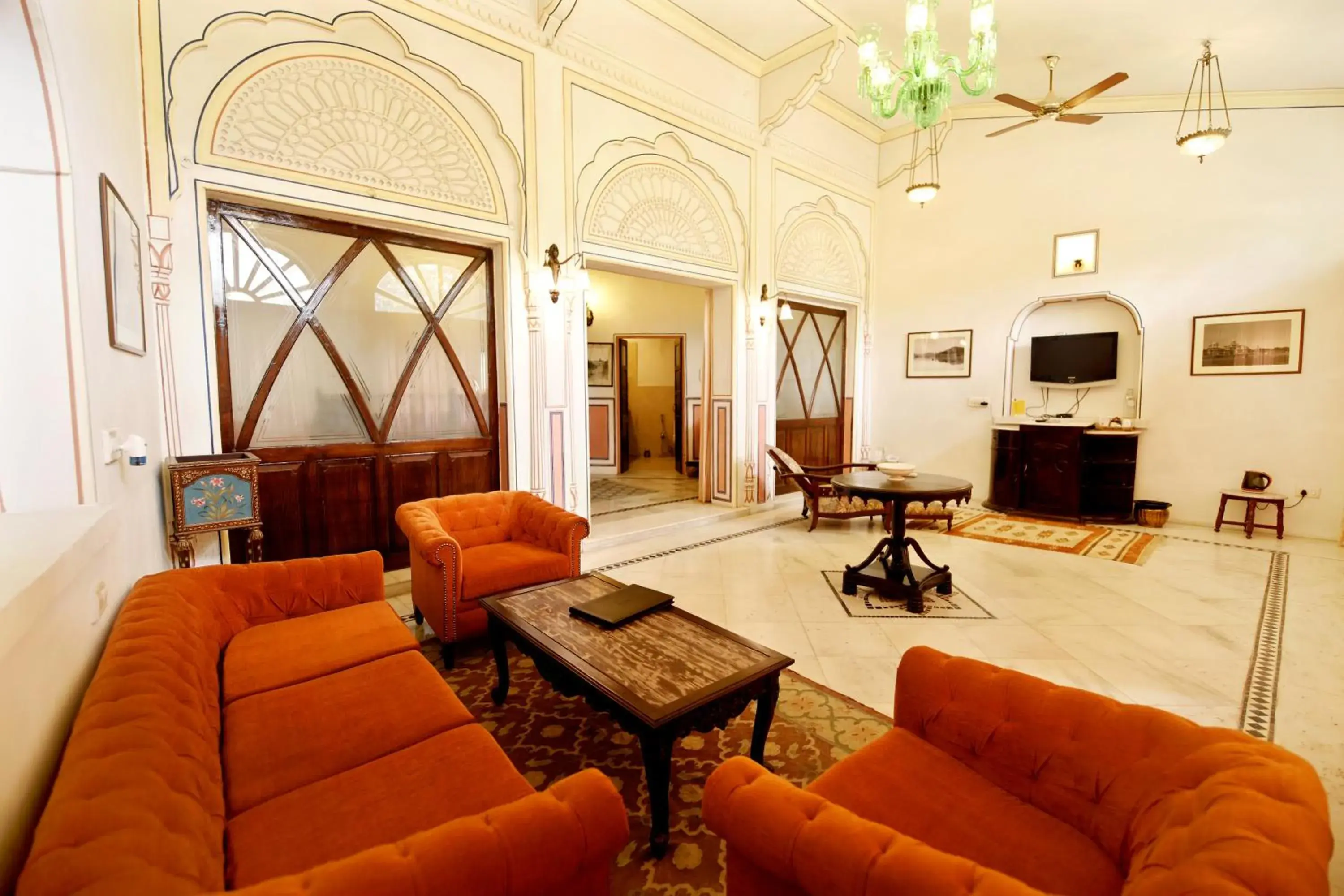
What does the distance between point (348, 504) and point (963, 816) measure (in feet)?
13.2

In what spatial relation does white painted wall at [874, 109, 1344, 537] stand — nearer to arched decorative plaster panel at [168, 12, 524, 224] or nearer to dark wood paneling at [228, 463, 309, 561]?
arched decorative plaster panel at [168, 12, 524, 224]

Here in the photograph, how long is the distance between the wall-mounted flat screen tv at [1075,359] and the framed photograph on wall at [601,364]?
19.3 ft

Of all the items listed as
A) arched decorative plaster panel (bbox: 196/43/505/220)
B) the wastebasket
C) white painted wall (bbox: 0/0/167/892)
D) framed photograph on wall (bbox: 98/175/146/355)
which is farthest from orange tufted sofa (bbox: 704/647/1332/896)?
the wastebasket

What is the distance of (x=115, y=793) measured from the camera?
0.93 meters

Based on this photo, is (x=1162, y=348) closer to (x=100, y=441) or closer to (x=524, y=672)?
(x=524, y=672)

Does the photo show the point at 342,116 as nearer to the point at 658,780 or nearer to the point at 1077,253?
the point at 658,780

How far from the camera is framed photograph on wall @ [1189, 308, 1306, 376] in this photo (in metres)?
5.40

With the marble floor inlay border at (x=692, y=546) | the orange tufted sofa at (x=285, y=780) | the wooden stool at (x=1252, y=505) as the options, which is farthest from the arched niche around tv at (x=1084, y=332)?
the orange tufted sofa at (x=285, y=780)

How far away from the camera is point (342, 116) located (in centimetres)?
373

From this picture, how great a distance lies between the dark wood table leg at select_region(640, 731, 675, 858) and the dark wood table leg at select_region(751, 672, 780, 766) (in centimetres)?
40

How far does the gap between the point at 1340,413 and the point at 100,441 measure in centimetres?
872

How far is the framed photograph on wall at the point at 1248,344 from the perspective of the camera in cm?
540

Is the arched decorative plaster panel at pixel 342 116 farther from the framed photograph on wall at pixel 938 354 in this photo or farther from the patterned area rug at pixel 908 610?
the framed photograph on wall at pixel 938 354

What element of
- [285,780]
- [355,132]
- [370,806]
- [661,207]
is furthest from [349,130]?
[370,806]
